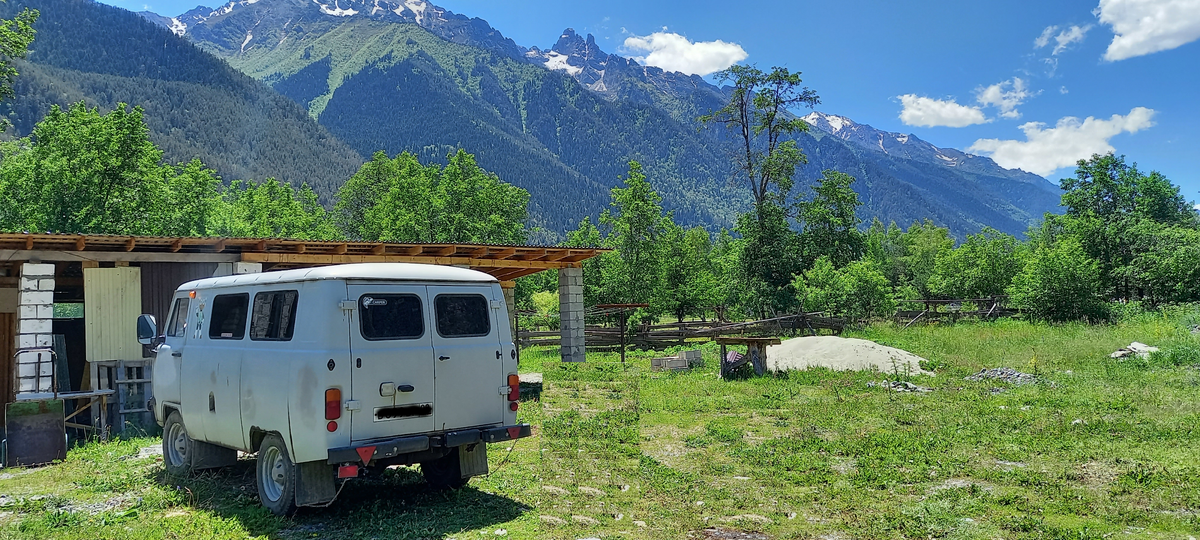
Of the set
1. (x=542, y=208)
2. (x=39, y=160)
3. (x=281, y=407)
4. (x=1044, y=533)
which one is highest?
(x=542, y=208)

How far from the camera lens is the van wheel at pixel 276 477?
6457mm

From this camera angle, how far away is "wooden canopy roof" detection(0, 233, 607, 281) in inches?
461

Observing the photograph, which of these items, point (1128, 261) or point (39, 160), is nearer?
point (39, 160)

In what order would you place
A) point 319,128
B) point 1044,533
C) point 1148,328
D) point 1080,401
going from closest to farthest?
1. point 1044,533
2. point 1080,401
3. point 1148,328
4. point 319,128

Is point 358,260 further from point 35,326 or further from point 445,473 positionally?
point 445,473

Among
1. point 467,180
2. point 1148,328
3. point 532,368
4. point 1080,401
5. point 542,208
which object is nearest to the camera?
point 1080,401

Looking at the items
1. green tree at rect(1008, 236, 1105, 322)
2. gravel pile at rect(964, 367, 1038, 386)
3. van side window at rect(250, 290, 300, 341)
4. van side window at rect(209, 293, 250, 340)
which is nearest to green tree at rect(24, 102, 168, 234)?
van side window at rect(209, 293, 250, 340)

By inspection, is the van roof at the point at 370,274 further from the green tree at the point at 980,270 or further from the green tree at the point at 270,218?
the green tree at the point at 980,270

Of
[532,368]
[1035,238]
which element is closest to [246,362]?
[532,368]

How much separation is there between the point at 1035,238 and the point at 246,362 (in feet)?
190

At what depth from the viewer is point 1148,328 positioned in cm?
2300

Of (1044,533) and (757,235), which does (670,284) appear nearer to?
(757,235)

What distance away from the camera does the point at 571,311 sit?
68.1ft

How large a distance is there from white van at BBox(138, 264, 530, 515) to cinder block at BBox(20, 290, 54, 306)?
635 centimetres
